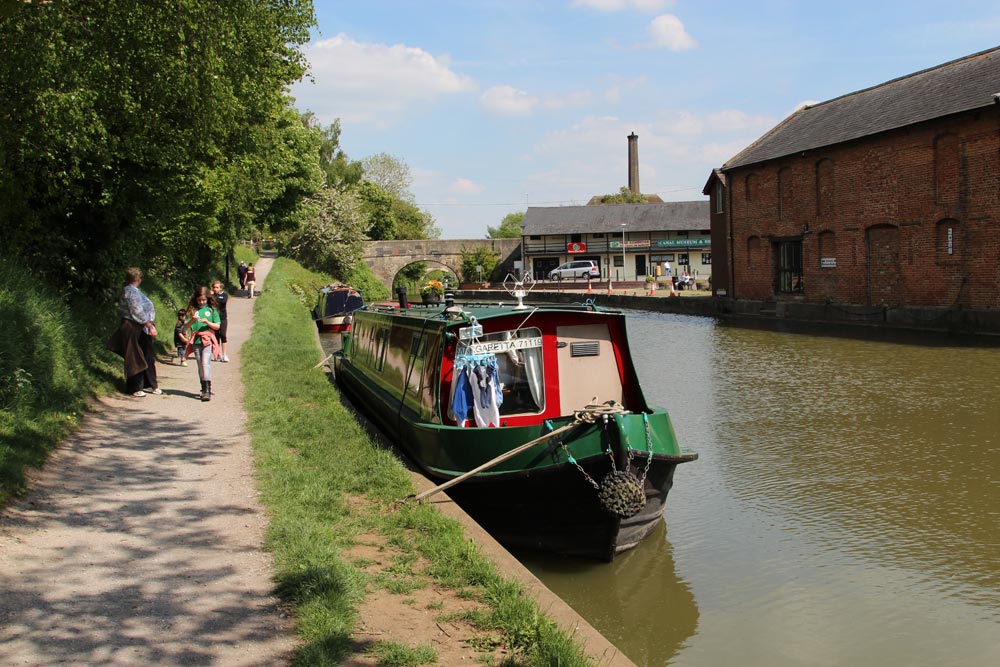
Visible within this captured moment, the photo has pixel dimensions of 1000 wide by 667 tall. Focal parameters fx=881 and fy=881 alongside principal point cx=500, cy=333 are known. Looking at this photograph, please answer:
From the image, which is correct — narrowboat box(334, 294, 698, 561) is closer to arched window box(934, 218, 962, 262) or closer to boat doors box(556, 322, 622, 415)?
boat doors box(556, 322, 622, 415)

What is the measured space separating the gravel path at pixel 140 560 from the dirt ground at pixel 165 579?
1cm

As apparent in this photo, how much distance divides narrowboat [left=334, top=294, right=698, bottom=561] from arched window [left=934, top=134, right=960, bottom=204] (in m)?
19.3

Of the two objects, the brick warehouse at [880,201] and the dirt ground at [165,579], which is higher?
the brick warehouse at [880,201]

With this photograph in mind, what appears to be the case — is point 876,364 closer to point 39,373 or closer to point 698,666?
point 698,666

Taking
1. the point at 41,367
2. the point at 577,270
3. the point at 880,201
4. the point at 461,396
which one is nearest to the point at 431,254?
the point at 577,270

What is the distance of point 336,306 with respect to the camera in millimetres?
30875

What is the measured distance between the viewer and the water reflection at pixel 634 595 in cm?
641

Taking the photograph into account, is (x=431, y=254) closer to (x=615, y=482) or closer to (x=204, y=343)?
(x=204, y=343)

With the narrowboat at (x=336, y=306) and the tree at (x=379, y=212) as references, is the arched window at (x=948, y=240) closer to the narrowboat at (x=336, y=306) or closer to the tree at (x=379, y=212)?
the narrowboat at (x=336, y=306)

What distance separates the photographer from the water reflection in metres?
6.41

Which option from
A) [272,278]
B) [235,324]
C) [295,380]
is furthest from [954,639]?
[272,278]

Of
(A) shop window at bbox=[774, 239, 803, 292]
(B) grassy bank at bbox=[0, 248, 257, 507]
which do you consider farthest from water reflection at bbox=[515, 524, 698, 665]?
(A) shop window at bbox=[774, 239, 803, 292]

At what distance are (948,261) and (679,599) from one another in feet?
68.8

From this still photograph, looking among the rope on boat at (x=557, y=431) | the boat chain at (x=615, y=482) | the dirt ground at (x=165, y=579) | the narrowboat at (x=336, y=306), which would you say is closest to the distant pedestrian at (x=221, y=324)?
the dirt ground at (x=165, y=579)
